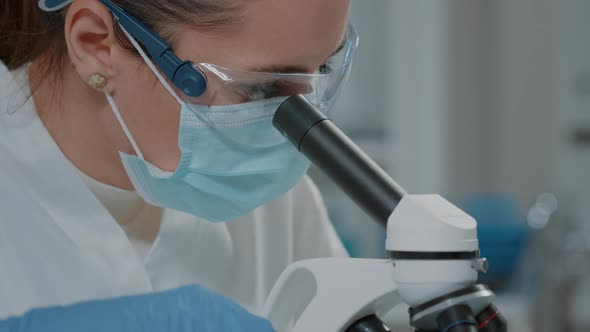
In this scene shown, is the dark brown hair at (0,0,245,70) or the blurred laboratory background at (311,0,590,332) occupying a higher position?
the dark brown hair at (0,0,245,70)

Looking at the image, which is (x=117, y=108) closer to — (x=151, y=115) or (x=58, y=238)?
(x=151, y=115)

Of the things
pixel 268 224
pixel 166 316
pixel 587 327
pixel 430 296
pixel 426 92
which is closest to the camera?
pixel 430 296

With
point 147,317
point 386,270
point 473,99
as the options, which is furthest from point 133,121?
point 473,99

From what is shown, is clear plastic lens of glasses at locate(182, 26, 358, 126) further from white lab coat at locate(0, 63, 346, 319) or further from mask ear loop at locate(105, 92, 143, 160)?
white lab coat at locate(0, 63, 346, 319)

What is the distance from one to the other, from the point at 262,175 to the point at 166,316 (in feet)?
1.08

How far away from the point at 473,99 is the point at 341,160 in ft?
11.1

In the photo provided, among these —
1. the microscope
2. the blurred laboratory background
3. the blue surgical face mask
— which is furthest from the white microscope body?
the blurred laboratory background

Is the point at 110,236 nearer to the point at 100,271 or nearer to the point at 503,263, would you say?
the point at 100,271

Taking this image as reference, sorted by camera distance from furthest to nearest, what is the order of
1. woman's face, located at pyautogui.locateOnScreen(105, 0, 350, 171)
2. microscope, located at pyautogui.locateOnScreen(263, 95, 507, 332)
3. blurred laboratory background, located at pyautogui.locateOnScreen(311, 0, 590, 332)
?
blurred laboratory background, located at pyautogui.locateOnScreen(311, 0, 590, 332), woman's face, located at pyautogui.locateOnScreen(105, 0, 350, 171), microscope, located at pyautogui.locateOnScreen(263, 95, 507, 332)

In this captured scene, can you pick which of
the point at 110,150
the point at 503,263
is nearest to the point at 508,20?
the point at 503,263

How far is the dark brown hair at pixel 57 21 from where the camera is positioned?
39.0 inches

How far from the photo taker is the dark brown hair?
99cm

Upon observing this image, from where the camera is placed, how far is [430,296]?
2.34ft

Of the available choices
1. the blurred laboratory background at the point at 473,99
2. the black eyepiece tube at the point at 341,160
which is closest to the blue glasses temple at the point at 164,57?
the black eyepiece tube at the point at 341,160
